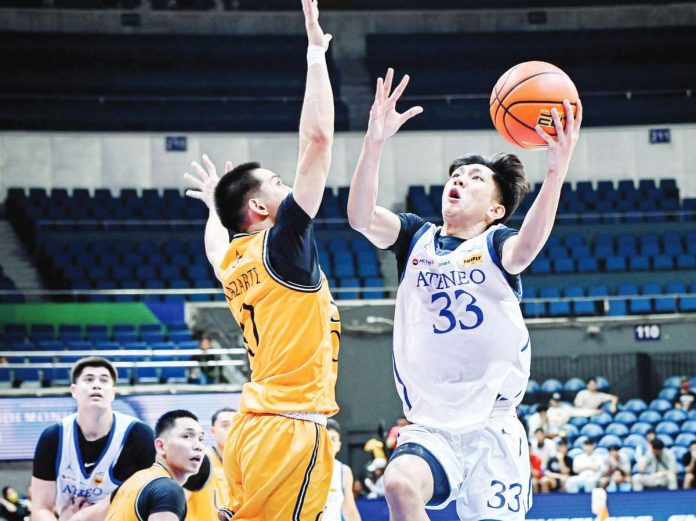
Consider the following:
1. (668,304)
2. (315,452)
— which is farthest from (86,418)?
(668,304)

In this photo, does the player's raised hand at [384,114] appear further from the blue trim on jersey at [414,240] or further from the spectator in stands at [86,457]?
the spectator in stands at [86,457]

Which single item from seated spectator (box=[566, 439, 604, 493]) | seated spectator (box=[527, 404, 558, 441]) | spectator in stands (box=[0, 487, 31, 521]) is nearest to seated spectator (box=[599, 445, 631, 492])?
seated spectator (box=[566, 439, 604, 493])

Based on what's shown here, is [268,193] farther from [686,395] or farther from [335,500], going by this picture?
[686,395]

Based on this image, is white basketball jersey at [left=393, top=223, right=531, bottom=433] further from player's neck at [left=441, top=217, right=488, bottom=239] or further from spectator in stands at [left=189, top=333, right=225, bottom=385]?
spectator in stands at [left=189, top=333, right=225, bottom=385]

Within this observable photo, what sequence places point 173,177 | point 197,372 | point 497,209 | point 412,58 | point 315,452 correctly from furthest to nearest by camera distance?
1. point 412,58
2. point 173,177
3. point 197,372
4. point 497,209
5. point 315,452

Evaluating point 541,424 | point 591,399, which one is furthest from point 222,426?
point 591,399

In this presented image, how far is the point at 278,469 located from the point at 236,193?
123 centimetres

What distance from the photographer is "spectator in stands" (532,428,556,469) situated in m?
13.3

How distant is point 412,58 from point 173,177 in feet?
20.7

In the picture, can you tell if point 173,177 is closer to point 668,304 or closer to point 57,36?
point 57,36

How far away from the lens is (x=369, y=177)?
183 inches

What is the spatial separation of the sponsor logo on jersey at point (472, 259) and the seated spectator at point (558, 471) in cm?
877

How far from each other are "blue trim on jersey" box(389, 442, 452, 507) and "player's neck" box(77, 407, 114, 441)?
2061 mm

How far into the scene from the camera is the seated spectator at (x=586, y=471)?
42.0 feet
